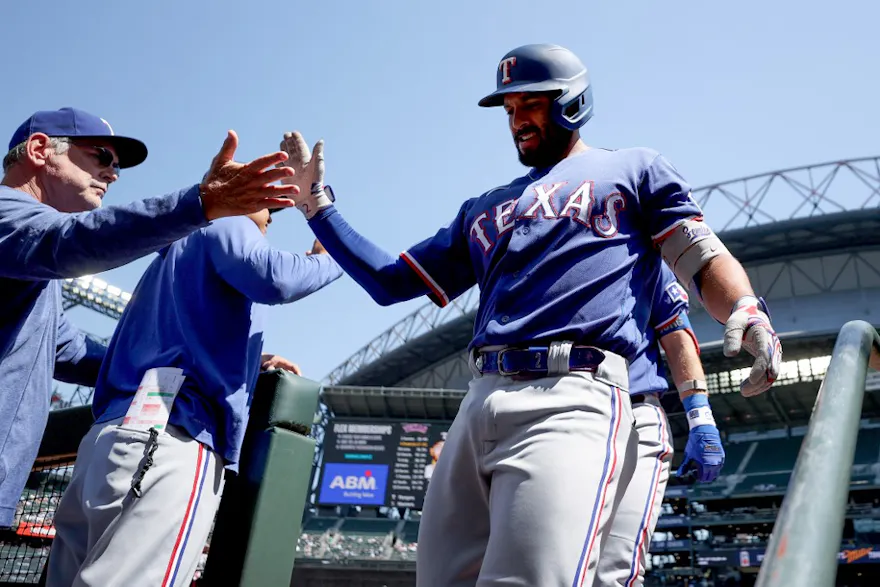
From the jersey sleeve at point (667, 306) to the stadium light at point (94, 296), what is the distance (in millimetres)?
31920

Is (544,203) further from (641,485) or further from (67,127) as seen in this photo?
(67,127)

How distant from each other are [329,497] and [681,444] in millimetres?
16723

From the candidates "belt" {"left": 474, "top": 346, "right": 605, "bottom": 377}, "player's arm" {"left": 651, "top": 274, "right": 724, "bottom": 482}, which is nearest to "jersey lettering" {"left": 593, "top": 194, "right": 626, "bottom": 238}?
"belt" {"left": 474, "top": 346, "right": 605, "bottom": 377}

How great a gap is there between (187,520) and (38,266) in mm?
824

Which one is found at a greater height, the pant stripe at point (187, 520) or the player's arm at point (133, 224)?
the player's arm at point (133, 224)

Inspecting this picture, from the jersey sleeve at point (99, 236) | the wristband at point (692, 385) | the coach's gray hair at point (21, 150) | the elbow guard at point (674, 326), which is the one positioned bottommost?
the jersey sleeve at point (99, 236)

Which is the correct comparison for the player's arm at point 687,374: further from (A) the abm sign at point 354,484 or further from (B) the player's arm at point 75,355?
(A) the abm sign at point 354,484

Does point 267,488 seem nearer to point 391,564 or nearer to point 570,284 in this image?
point 570,284

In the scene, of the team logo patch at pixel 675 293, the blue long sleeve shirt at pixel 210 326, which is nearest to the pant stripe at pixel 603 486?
the blue long sleeve shirt at pixel 210 326

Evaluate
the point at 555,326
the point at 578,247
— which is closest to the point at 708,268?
the point at 578,247

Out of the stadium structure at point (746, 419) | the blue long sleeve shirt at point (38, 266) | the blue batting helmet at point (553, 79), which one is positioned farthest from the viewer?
the stadium structure at point (746, 419)

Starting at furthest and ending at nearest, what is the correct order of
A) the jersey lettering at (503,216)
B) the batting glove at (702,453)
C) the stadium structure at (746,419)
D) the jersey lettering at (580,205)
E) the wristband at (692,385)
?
the stadium structure at (746,419) < the wristband at (692,385) < the batting glove at (702,453) < the jersey lettering at (503,216) < the jersey lettering at (580,205)

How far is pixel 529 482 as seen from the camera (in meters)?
1.59

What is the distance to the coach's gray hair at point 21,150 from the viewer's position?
7.91ft
